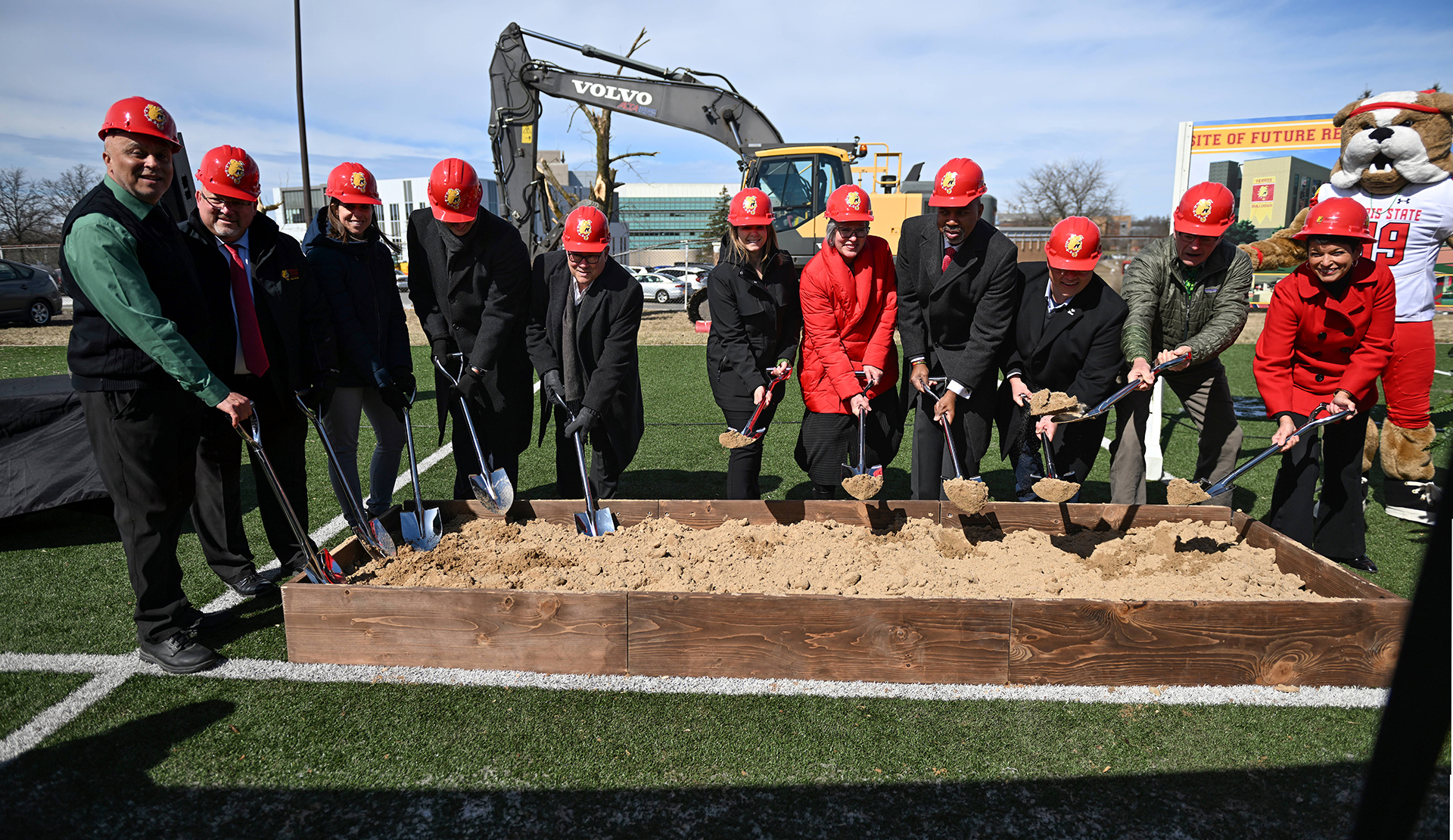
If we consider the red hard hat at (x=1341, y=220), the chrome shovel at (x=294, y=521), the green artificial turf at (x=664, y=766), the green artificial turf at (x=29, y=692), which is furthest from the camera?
the red hard hat at (x=1341, y=220)

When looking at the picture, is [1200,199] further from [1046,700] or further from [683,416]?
[683,416]

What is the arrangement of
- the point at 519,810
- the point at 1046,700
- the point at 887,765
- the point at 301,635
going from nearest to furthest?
the point at 519,810 → the point at 887,765 → the point at 1046,700 → the point at 301,635

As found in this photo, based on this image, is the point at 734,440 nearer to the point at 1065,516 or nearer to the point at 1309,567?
the point at 1065,516

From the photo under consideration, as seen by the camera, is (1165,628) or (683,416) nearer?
(1165,628)

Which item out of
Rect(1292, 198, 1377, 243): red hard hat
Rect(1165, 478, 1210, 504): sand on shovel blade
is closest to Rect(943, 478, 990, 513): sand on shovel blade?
Rect(1165, 478, 1210, 504): sand on shovel blade

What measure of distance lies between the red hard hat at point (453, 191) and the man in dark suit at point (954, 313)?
6.45 ft

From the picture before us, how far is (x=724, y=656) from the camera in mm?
2688

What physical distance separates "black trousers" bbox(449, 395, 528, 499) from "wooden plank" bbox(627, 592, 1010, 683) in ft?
5.40

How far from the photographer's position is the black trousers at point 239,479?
3277mm

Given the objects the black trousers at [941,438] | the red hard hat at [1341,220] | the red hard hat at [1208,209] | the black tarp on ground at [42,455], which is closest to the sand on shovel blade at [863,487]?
the black trousers at [941,438]

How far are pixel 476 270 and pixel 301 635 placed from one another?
69.2 inches

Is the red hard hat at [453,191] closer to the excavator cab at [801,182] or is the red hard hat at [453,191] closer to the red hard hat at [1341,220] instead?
the red hard hat at [1341,220]

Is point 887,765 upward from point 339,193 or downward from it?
downward

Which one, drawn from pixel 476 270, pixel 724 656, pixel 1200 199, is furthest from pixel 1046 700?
pixel 476 270
